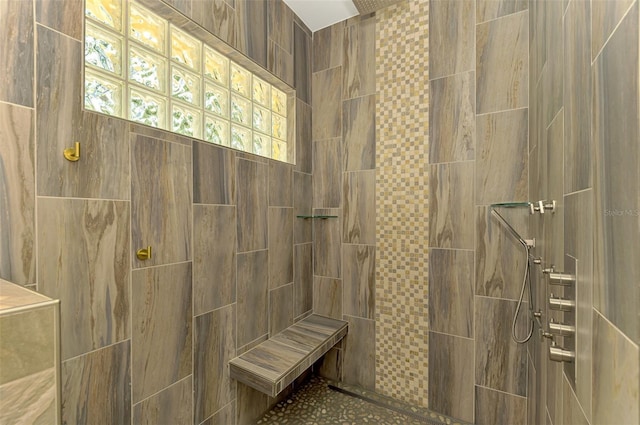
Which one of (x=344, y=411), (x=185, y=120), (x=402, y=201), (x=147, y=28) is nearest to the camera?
(x=147, y=28)

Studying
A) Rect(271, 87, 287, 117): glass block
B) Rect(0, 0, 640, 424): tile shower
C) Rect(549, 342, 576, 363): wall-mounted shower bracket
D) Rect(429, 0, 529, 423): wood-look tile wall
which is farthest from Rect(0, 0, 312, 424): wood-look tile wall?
Rect(549, 342, 576, 363): wall-mounted shower bracket

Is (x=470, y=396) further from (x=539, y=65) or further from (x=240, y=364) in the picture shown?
(x=539, y=65)

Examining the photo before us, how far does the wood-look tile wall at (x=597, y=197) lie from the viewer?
44 cm

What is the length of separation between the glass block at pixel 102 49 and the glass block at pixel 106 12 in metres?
0.04

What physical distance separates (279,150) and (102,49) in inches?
47.7

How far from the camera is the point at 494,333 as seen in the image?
66.9 inches

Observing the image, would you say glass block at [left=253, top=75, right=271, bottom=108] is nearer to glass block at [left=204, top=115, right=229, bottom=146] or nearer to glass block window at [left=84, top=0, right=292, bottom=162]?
glass block window at [left=84, top=0, right=292, bottom=162]

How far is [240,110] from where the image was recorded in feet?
5.98

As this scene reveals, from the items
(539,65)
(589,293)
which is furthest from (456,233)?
(589,293)

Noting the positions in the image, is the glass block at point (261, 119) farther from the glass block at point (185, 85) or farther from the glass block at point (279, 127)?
the glass block at point (185, 85)

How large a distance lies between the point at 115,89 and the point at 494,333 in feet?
7.91

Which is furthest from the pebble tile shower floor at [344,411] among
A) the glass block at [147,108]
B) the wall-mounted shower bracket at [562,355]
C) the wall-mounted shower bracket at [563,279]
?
the glass block at [147,108]

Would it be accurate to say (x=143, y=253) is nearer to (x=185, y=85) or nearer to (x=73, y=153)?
(x=73, y=153)

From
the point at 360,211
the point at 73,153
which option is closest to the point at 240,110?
the point at 73,153
